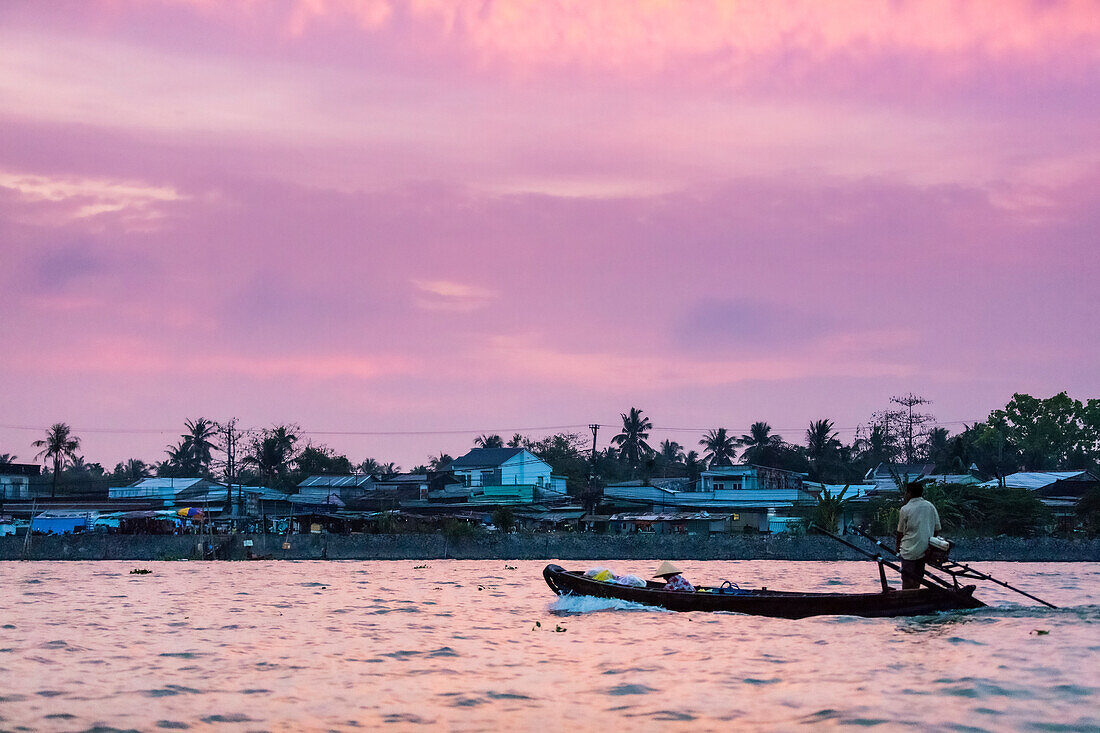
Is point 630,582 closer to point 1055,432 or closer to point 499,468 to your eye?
point 499,468

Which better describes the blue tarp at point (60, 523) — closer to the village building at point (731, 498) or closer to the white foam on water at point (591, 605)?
the village building at point (731, 498)

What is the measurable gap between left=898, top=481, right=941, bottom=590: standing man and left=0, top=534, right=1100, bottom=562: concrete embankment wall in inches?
1598

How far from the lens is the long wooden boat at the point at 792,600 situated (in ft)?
66.3

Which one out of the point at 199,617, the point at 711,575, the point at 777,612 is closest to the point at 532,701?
the point at 777,612

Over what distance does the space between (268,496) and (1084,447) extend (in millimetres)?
89104

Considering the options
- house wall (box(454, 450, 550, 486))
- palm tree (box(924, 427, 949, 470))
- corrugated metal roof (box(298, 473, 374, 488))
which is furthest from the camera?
palm tree (box(924, 427, 949, 470))

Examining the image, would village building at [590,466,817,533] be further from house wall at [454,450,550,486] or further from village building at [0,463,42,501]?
village building at [0,463,42,501]

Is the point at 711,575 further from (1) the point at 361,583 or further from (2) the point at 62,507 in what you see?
(2) the point at 62,507

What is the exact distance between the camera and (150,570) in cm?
5047

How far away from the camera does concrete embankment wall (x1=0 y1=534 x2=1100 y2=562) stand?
61.5 metres

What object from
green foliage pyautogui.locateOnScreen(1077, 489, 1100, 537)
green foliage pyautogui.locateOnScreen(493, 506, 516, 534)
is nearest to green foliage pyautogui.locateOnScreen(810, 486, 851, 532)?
green foliage pyautogui.locateOnScreen(1077, 489, 1100, 537)

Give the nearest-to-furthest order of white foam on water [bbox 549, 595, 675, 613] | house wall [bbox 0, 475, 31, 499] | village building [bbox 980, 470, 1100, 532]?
white foam on water [bbox 549, 595, 675, 613]
village building [bbox 980, 470, 1100, 532]
house wall [bbox 0, 475, 31, 499]

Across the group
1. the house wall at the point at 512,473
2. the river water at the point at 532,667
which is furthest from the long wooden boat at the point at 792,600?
the house wall at the point at 512,473

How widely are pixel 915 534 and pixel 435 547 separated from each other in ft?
152
